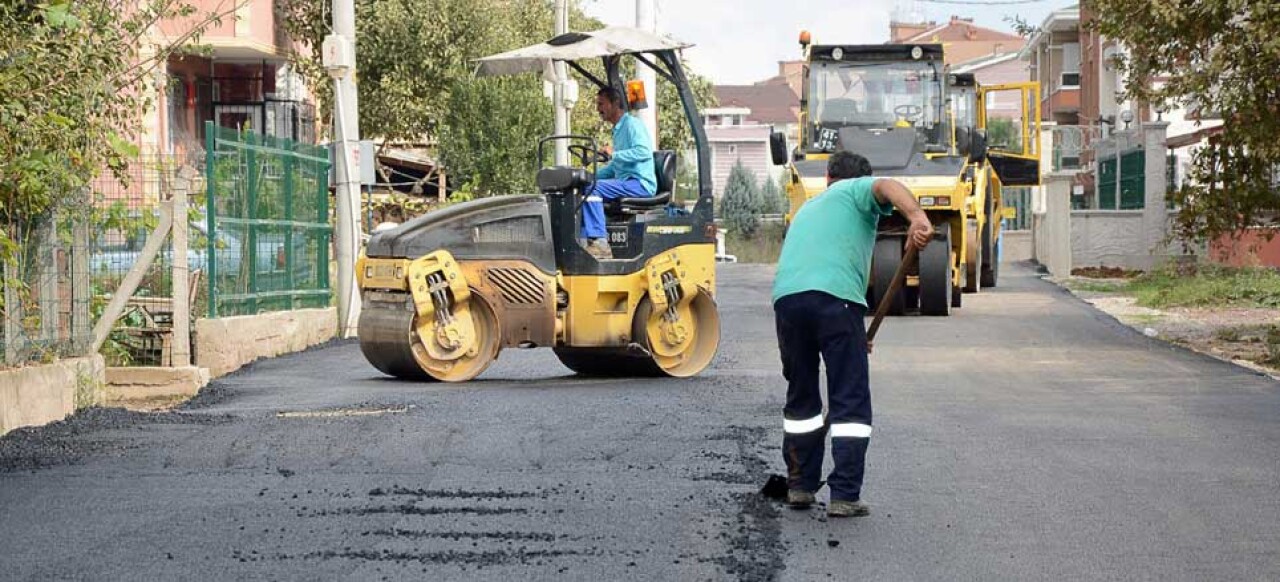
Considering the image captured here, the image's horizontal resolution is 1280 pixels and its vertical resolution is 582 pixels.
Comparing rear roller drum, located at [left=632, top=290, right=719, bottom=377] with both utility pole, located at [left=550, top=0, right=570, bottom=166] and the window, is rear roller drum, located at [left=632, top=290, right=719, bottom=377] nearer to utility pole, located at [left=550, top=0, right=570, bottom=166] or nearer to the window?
utility pole, located at [left=550, top=0, right=570, bottom=166]

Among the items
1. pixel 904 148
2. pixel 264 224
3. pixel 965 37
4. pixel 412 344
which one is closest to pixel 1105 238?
pixel 904 148

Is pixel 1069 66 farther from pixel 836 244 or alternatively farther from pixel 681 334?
pixel 836 244

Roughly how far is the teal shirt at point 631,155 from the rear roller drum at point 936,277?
8.06 metres

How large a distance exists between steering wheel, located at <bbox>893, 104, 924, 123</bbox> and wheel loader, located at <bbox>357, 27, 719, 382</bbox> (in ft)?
31.7

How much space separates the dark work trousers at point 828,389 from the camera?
25.6 feet

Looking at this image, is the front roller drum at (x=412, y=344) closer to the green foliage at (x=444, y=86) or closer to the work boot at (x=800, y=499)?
the work boot at (x=800, y=499)

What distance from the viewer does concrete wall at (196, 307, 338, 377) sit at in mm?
14703

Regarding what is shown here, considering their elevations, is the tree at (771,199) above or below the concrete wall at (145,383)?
above

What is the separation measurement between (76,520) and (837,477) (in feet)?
10.3

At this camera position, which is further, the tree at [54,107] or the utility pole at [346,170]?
the utility pole at [346,170]

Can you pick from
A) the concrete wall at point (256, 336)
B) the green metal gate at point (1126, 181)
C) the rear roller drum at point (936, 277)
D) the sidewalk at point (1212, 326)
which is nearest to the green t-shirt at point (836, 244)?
the sidewalk at point (1212, 326)

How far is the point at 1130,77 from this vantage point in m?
17.5

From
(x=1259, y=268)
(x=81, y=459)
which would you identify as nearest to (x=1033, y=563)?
(x=81, y=459)

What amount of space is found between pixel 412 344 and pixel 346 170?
257 inches
